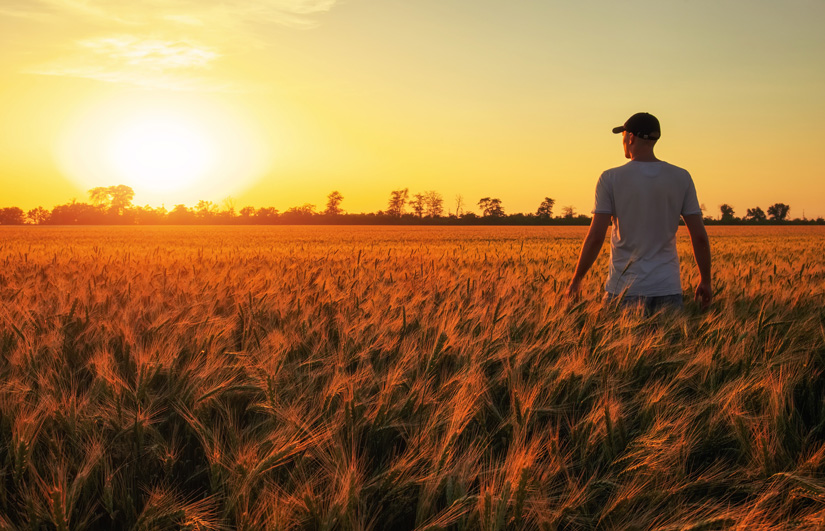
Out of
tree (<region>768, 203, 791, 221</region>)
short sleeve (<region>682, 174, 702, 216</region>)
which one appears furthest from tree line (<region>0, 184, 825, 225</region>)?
short sleeve (<region>682, 174, 702, 216</region>)

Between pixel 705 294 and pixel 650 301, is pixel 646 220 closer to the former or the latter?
pixel 650 301

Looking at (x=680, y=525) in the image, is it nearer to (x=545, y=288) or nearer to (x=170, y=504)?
(x=170, y=504)

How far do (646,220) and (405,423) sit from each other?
269 cm

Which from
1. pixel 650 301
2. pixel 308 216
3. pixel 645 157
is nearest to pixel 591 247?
pixel 650 301

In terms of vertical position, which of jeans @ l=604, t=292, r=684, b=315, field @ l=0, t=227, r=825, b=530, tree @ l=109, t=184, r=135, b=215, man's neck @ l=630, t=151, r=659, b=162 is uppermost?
tree @ l=109, t=184, r=135, b=215

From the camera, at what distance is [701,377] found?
2.27m

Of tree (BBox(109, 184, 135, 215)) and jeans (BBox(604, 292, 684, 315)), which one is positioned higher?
tree (BBox(109, 184, 135, 215))

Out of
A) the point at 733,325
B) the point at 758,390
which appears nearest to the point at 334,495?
the point at 758,390

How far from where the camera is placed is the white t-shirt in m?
3.60

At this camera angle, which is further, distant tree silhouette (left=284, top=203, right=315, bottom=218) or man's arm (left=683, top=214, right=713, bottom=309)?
distant tree silhouette (left=284, top=203, right=315, bottom=218)

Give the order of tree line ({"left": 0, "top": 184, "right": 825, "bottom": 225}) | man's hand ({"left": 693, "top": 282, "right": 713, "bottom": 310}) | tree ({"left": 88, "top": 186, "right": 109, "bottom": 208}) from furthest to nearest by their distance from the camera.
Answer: tree ({"left": 88, "top": 186, "right": 109, "bottom": 208}), tree line ({"left": 0, "top": 184, "right": 825, "bottom": 225}), man's hand ({"left": 693, "top": 282, "right": 713, "bottom": 310})

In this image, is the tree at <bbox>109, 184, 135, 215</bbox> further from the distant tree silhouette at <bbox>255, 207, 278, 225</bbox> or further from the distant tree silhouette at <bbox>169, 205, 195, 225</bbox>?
the distant tree silhouette at <bbox>255, 207, 278, 225</bbox>

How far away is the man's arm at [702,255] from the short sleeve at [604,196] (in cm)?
54

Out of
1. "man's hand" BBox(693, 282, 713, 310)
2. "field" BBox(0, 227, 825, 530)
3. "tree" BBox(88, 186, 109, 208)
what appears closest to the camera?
"field" BBox(0, 227, 825, 530)
